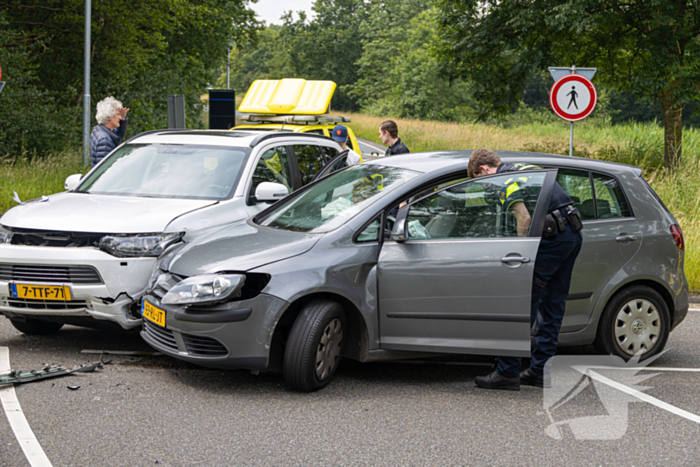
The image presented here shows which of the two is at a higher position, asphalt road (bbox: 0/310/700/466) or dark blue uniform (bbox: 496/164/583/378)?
dark blue uniform (bbox: 496/164/583/378)

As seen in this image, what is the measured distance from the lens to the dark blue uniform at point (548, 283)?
482cm

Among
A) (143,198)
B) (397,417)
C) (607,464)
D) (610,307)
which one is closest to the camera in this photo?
(607,464)

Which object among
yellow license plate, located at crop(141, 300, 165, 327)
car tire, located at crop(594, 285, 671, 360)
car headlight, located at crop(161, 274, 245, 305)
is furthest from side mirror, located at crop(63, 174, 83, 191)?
car tire, located at crop(594, 285, 671, 360)

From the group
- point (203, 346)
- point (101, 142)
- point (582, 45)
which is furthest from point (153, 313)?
point (582, 45)

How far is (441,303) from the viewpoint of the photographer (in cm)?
488

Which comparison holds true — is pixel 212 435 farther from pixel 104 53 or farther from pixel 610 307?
pixel 104 53

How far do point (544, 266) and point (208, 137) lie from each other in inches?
152

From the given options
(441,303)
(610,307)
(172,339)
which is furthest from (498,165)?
(172,339)

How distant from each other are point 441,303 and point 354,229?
2.52 feet

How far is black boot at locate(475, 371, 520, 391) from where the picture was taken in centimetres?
Result: 501

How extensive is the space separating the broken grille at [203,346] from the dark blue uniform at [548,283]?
190cm

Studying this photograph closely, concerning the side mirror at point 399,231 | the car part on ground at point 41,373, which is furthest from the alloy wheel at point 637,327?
the car part on ground at point 41,373

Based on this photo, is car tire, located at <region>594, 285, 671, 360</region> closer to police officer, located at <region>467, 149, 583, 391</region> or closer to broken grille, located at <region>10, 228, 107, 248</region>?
police officer, located at <region>467, 149, 583, 391</region>

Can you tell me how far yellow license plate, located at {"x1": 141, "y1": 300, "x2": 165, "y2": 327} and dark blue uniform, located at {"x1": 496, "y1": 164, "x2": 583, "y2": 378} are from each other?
2296 millimetres
